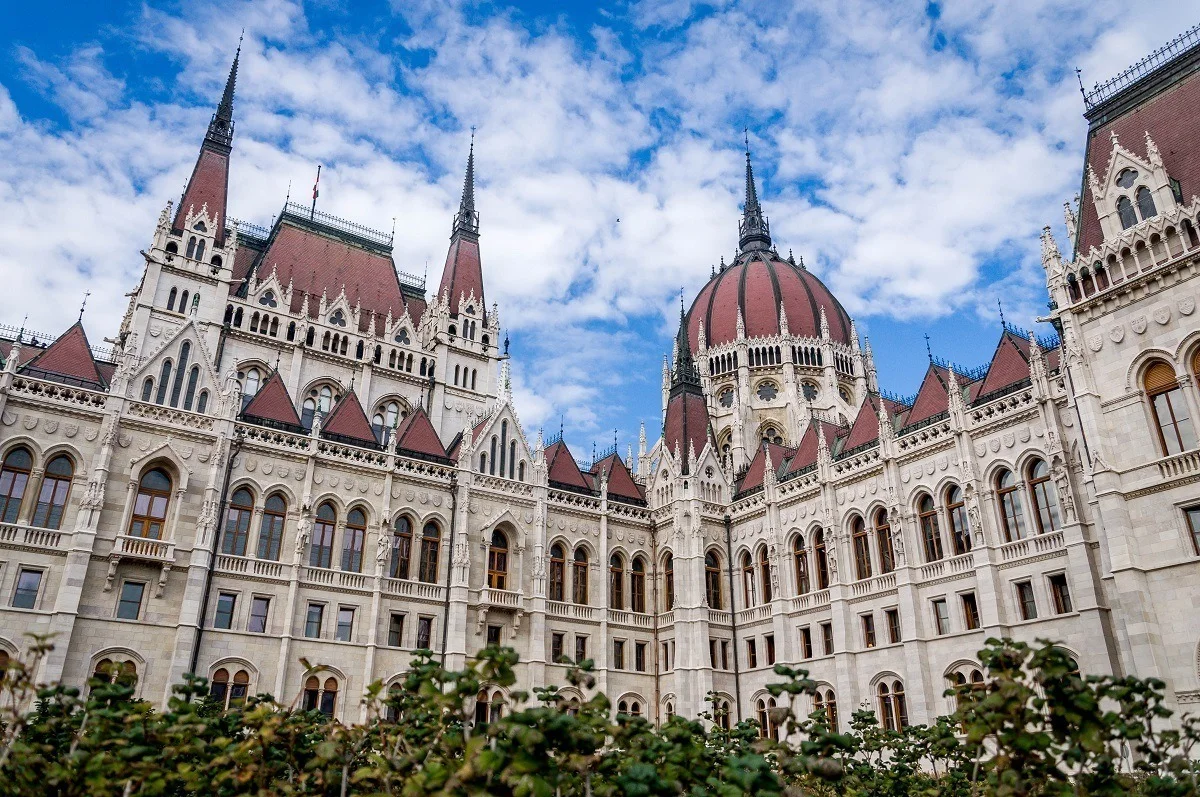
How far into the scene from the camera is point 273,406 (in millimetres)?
33781

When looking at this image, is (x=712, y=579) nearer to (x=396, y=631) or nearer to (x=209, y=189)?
Answer: (x=396, y=631)

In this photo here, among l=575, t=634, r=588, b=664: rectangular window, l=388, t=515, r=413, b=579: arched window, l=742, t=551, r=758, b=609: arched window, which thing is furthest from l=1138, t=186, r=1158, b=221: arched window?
l=388, t=515, r=413, b=579: arched window

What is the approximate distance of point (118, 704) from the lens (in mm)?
12195

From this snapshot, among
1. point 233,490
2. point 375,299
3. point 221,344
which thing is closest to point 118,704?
point 233,490

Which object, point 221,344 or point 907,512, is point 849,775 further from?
point 221,344

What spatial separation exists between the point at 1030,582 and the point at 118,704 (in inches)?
993

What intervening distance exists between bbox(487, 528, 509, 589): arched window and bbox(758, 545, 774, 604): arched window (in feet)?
34.8

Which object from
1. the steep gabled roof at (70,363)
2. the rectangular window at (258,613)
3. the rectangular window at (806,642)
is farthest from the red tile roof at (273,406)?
the rectangular window at (806,642)

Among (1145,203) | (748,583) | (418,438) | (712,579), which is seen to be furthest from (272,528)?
(1145,203)

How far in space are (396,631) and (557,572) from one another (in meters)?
7.26

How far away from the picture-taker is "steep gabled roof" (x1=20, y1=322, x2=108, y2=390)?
29953mm

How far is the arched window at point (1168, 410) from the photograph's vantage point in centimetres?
2283

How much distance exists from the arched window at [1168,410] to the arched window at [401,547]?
24706 mm

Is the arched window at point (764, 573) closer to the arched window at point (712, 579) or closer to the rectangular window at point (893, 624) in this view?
the arched window at point (712, 579)
